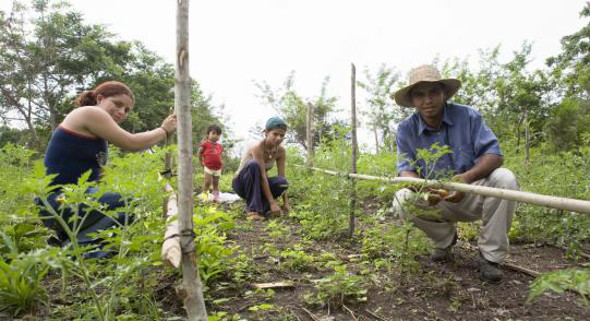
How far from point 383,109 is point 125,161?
17812 mm

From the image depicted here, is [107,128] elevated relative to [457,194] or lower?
elevated

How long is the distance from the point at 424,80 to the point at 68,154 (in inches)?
115

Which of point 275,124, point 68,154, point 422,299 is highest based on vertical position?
point 275,124

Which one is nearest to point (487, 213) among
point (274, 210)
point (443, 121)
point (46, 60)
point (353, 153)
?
point (443, 121)

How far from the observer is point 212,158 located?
6.89 m

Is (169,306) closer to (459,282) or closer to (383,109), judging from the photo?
(459,282)

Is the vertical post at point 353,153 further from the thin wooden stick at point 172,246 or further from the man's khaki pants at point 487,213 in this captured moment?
the thin wooden stick at point 172,246

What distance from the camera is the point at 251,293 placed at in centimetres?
234

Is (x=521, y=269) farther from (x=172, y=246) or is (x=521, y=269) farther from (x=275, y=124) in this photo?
(x=275, y=124)

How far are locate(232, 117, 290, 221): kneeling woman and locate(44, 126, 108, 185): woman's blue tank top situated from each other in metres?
2.36

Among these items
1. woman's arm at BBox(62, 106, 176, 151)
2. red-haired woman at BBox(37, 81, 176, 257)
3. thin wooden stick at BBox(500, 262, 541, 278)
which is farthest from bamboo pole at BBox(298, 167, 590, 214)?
red-haired woman at BBox(37, 81, 176, 257)

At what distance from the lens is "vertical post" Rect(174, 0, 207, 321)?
144 cm

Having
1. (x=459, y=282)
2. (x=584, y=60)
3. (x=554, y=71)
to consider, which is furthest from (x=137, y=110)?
(x=584, y=60)

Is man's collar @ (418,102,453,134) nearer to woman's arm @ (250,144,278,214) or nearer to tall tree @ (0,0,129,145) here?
woman's arm @ (250,144,278,214)
